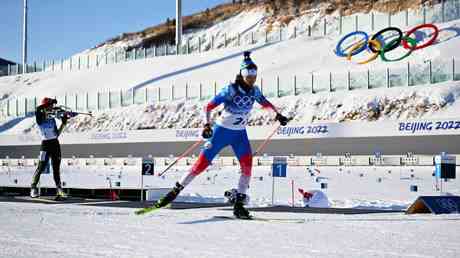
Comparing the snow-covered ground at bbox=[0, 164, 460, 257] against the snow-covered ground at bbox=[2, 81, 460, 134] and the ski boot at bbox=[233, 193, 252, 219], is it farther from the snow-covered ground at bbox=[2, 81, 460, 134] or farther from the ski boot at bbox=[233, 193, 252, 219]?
the snow-covered ground at bbox=[2, 81, 460, 134]

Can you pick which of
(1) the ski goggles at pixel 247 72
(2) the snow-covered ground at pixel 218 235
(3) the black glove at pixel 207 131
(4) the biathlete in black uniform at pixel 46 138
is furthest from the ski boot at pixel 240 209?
(4) the biathlete in black uniform at pixel 46 138

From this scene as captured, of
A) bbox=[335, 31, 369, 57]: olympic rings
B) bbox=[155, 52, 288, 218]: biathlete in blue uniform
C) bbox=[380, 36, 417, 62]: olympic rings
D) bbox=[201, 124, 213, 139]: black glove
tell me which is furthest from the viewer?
bbox=[335, 31, 369, 57]: olympic rings

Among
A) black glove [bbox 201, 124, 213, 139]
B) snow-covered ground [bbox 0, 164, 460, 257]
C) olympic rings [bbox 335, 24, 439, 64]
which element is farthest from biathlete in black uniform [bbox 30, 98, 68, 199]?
olympic rings [bbox 335, 24, 439, 64]

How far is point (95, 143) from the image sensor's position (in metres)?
55.4

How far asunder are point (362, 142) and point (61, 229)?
3614 cm

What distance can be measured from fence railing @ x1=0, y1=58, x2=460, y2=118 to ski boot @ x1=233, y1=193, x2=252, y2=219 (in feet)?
116

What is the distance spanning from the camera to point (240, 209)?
8.86 meters

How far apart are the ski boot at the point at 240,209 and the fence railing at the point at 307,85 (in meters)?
35.3

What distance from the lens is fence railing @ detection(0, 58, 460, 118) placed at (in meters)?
42.0

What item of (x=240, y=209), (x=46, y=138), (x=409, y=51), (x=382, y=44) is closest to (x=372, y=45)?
(x=382, y=44)

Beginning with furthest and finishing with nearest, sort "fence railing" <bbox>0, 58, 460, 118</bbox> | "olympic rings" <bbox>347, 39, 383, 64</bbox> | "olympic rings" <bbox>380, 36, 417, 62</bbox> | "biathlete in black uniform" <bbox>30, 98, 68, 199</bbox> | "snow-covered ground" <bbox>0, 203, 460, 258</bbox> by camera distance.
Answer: "olympic rings" <bbox>347, 39, 383, 64</bbox>, "olympic rings" <bbox>380, 36, 417, 62</bbox>, "fence railing" <bbox>0, 58, 460, 118</bbox>, "biathlete in black uniform" <bbox>30, 98, 68, 199</bbox>, "snow-covered ground" <bbox>0, 203, 460, 258</bbox>

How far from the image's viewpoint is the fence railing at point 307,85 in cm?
4200

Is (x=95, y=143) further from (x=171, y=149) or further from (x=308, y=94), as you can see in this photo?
(x=308, y=94)

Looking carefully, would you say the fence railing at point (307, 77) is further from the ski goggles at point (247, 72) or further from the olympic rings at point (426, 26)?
the ski goggles at point (247, 72)
